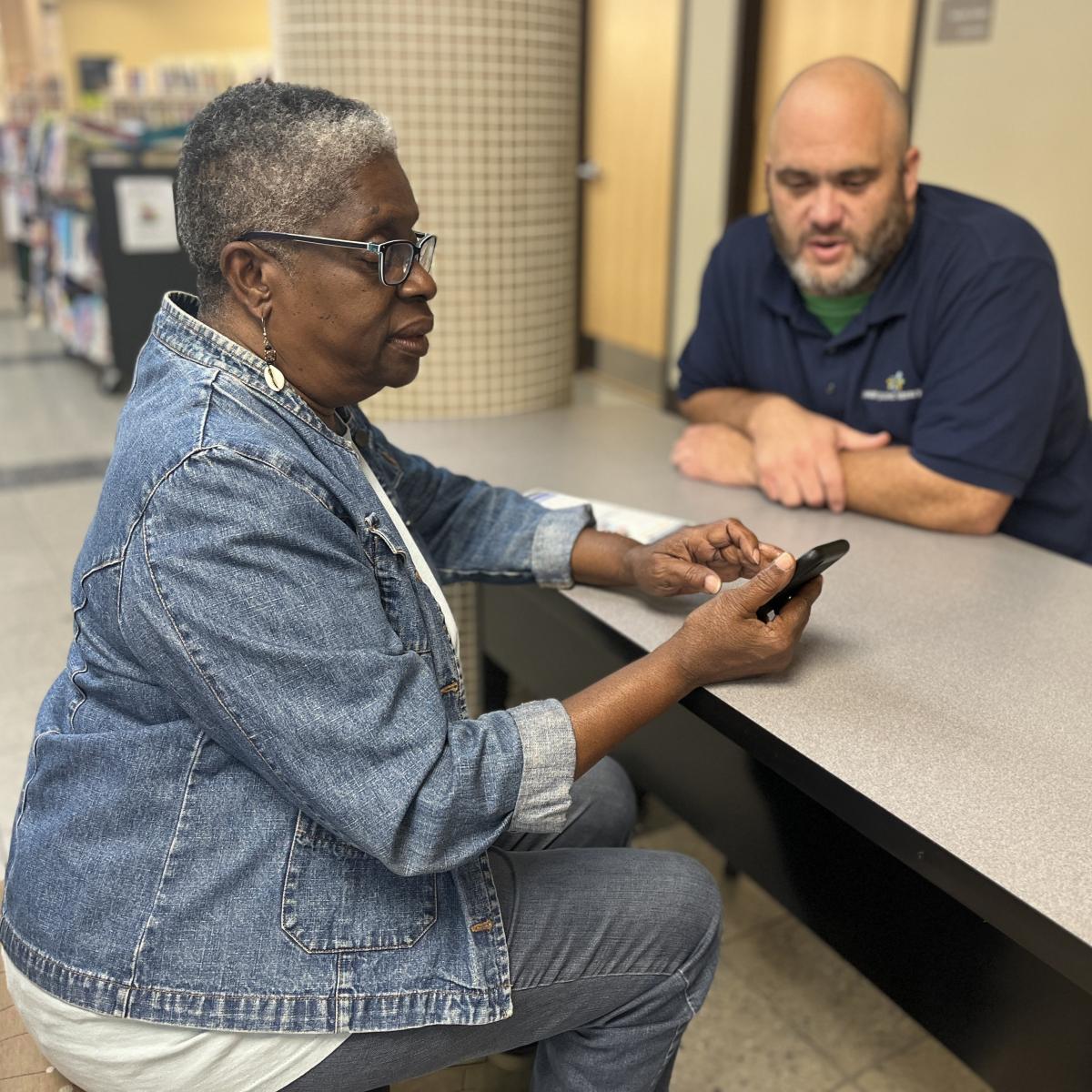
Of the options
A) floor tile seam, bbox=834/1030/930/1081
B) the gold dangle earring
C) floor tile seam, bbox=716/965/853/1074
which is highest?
the gold dangle earring

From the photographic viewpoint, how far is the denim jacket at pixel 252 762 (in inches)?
33.5

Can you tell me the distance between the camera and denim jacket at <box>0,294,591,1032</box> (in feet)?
2.79

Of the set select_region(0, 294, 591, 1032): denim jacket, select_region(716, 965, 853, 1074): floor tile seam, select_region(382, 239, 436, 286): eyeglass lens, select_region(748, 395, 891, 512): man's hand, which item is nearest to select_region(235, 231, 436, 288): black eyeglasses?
select_region(382, 239, 436, 286): eyeglass lens

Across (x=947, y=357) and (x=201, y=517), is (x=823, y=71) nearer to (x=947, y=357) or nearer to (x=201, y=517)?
(x=947, y=357)

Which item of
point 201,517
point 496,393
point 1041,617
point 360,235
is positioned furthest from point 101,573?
point 496,393

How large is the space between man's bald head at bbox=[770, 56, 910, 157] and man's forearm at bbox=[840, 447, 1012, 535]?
0.49 metres

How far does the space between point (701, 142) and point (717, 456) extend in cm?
365

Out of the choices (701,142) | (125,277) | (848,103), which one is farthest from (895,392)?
(125,277)

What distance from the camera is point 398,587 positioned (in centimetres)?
100

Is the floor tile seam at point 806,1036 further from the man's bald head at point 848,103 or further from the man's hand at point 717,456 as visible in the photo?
the man's bald head at point 848,103

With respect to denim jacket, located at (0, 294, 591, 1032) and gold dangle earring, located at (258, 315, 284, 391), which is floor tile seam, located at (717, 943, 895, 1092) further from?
gold dangle earring, located at (258, 315, 284, 391)

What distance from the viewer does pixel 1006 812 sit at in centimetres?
90

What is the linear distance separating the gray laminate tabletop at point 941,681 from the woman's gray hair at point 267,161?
23.7 inches

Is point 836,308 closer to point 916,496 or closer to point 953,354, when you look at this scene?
point 953,354
